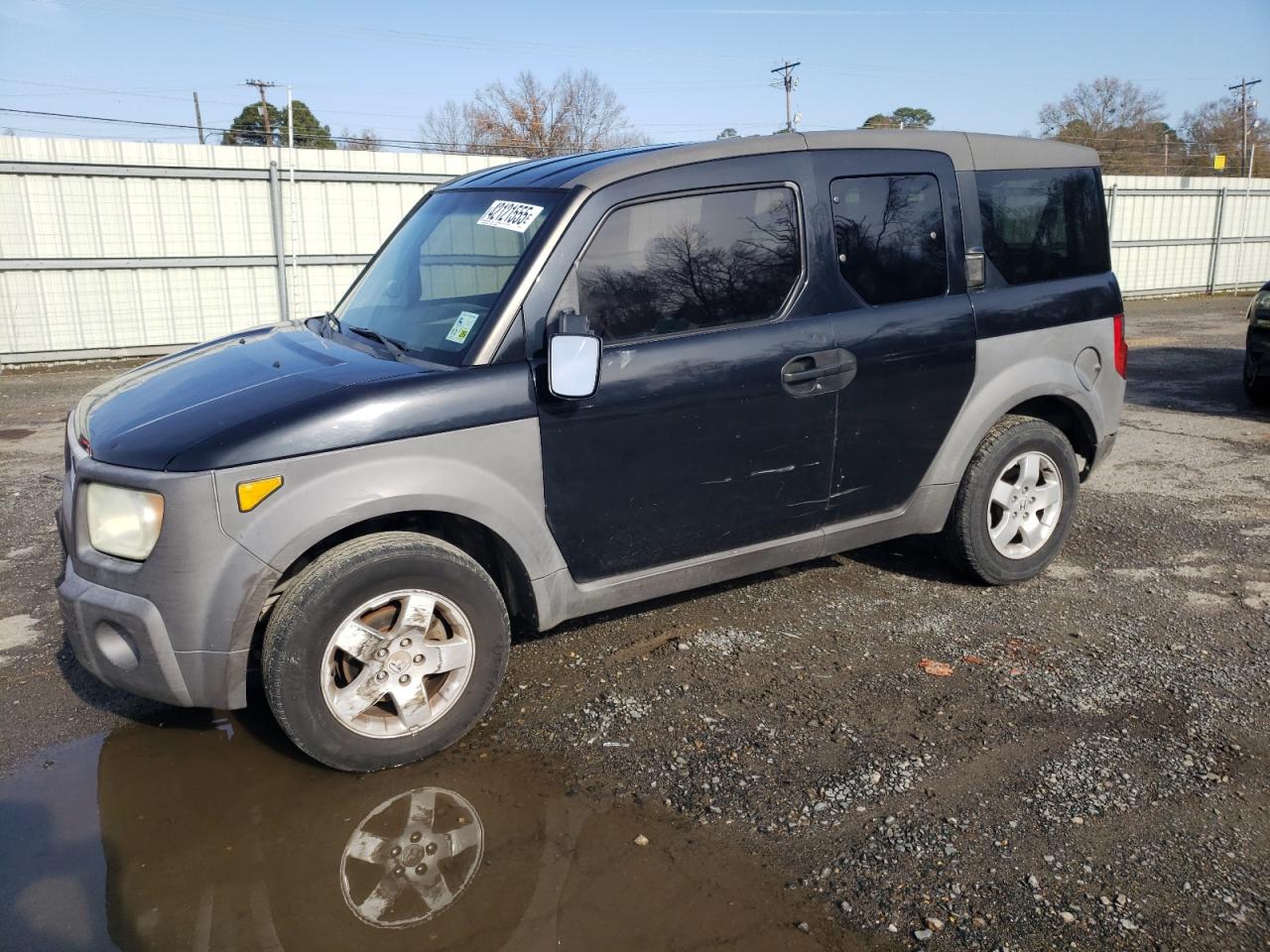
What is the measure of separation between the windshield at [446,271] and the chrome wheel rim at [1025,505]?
2.58 meters

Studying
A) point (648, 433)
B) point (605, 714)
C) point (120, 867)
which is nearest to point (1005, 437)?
point (648, 433)

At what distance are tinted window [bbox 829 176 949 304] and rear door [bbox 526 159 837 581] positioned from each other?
259 millimetres

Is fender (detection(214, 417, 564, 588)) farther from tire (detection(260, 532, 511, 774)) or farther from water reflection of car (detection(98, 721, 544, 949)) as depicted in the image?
water reflection of car (detection(98, 721, 544, 949))

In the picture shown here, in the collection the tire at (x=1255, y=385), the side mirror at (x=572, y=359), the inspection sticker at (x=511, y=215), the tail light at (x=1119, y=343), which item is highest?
the inspection sticker at (x=511, y=215)

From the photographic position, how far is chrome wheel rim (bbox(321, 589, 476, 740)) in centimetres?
329

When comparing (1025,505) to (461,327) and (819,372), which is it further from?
(461,327)

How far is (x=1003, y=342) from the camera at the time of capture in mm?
4586

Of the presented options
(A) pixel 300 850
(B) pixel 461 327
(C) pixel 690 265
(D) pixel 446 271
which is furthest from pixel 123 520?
(C) pixel 690 265

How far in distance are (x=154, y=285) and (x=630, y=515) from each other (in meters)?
11.9

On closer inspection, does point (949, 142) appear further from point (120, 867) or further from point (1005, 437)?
point (120, 867)

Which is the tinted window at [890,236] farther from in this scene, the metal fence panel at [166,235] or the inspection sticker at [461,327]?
the metal fence panel at [166,235]

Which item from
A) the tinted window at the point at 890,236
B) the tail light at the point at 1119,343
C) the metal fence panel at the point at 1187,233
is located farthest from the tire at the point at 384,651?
the metal fence panel at the point at 1187,233

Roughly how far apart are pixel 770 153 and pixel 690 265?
0.64 metres

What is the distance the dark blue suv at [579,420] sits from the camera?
10.4 ft
